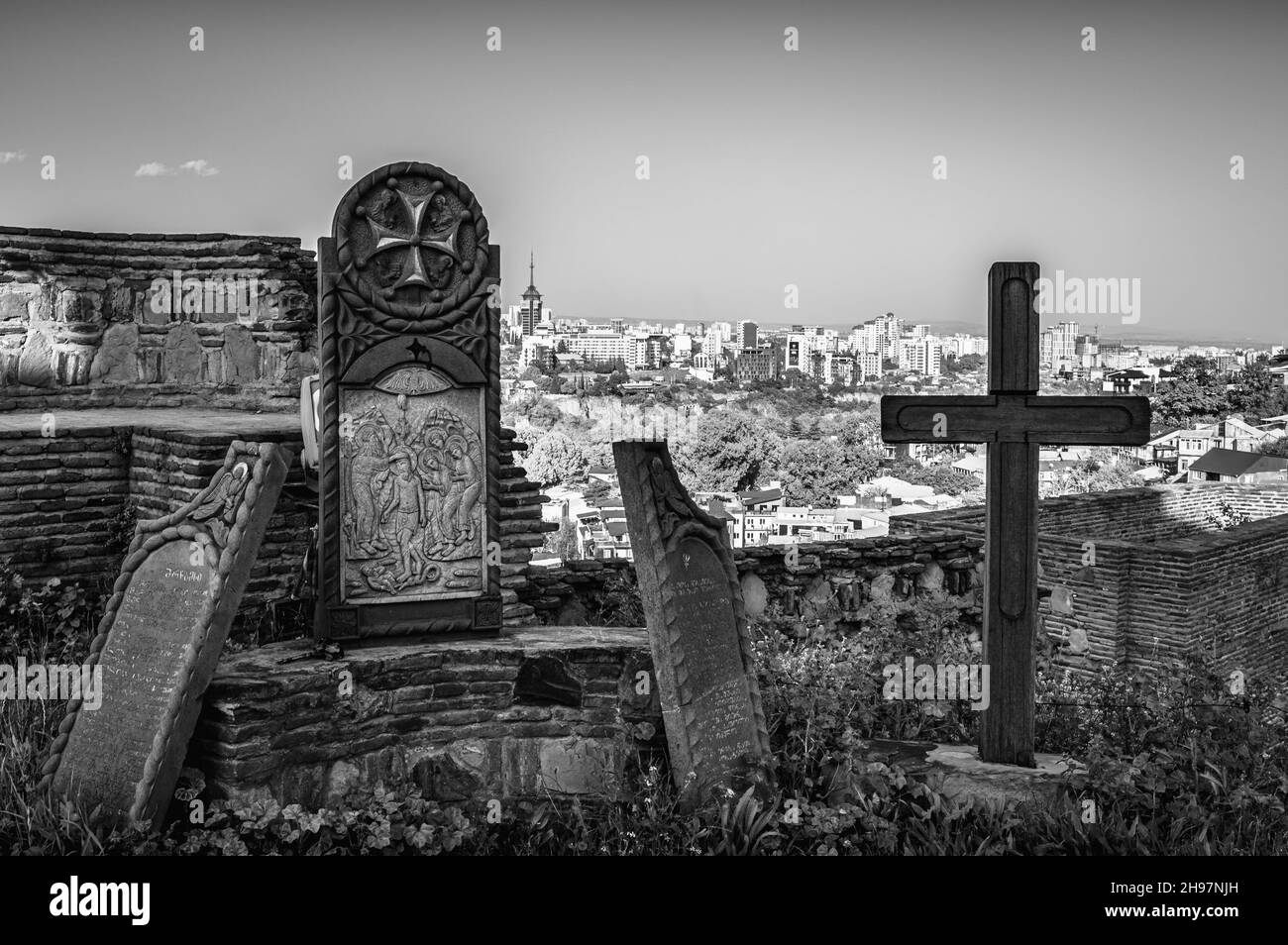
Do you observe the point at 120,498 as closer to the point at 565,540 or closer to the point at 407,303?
the point at 407,303

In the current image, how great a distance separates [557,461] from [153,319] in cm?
1020

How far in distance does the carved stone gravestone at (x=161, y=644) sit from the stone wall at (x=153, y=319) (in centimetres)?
477

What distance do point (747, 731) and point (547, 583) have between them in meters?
2.95

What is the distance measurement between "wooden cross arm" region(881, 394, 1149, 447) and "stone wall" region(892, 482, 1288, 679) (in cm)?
740

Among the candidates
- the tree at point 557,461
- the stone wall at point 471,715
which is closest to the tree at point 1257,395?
the tree at point 557,461

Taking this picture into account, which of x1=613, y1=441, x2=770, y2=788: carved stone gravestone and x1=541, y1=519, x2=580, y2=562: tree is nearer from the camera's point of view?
x1=613, y1=441, x2=770, y2=788: carved stone gravestone

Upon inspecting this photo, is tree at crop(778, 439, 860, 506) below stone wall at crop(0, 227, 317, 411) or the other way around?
below

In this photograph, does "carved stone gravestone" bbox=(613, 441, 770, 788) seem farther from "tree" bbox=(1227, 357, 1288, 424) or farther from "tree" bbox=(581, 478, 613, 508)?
"tree" bbox=(1227, 357, 1288, 424)

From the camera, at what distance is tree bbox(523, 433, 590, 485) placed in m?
18.5

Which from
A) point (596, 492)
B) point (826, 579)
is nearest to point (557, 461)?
point (596, 492)

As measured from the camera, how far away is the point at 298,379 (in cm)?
990

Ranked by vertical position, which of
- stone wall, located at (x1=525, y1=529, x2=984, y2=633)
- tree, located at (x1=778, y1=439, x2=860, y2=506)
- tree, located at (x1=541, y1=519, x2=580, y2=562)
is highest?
stone wall, located at (x1=525, y1=529, x2=984, y2=633)

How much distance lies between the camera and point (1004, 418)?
5586mm

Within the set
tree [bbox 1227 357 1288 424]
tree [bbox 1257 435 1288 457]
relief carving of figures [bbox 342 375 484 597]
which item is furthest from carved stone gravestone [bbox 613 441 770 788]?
tree [bbox 1227 357 1288 424]
